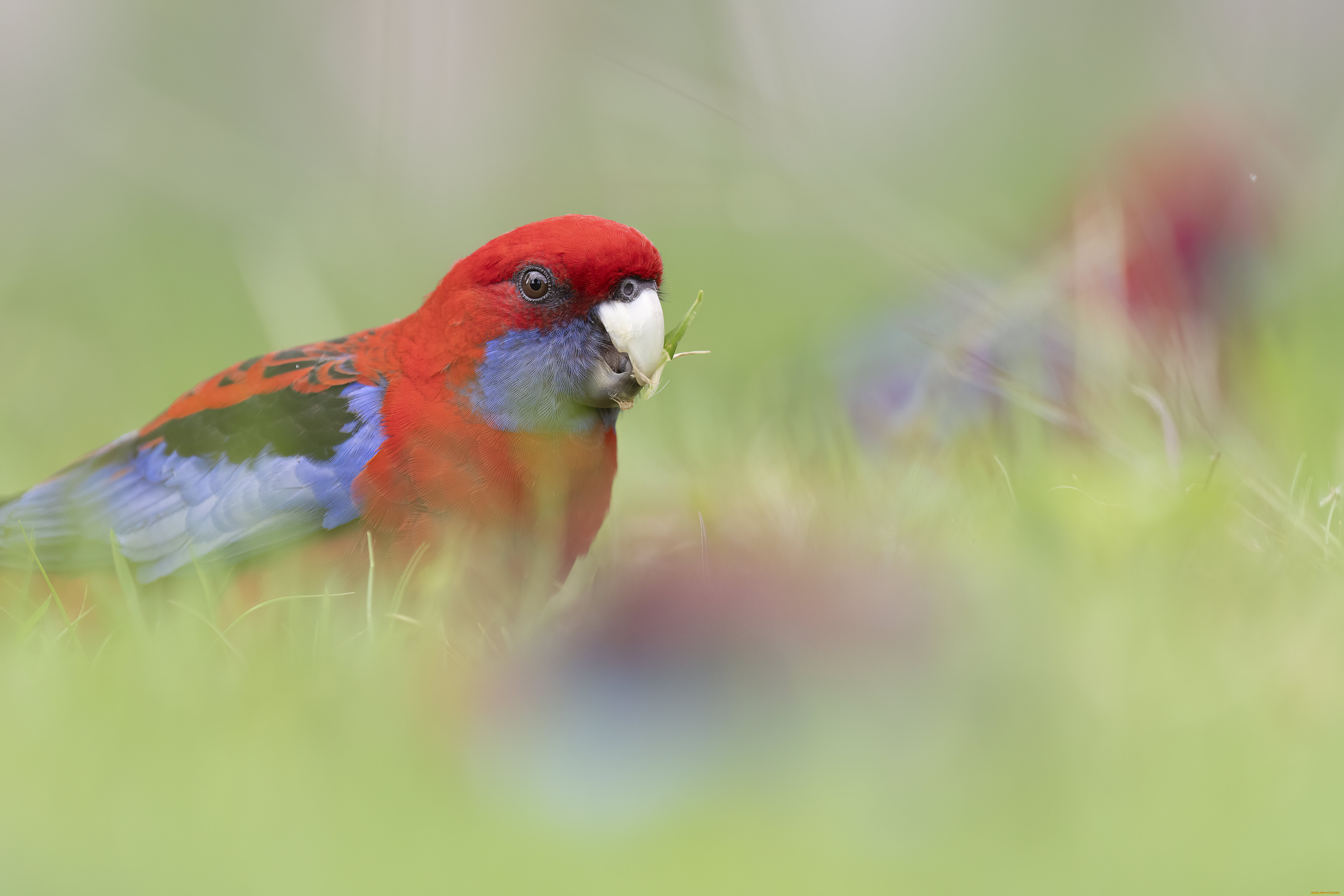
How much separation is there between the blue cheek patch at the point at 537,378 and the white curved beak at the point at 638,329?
3cm

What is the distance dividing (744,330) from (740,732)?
253cm

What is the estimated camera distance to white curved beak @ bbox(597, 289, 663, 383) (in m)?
1.64

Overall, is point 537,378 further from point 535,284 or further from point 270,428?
point 270,428

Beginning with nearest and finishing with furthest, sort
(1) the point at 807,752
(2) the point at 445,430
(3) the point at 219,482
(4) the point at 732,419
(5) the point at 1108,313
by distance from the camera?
(1) the point at 807,752, (2) the point at 445,430, (3) the point at 219,482, (5) the point at 1108,313, (4) the point at 732,419

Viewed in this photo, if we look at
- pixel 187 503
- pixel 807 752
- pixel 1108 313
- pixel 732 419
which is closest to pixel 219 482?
pixel 187 503

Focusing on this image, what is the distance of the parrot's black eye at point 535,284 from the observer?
1669 mm

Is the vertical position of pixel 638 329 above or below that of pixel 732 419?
above

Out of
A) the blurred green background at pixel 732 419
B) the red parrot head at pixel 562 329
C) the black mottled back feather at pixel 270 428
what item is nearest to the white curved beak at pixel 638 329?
the red parrot head at pixel 562 329

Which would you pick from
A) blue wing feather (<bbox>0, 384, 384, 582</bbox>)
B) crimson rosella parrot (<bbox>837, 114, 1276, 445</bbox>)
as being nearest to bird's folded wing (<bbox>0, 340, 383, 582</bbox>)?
blue wing feather (<bbox>0, 384, 384, 582</bbox>)

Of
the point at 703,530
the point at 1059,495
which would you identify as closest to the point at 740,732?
the point at 703,530

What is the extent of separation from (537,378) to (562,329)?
82 mm

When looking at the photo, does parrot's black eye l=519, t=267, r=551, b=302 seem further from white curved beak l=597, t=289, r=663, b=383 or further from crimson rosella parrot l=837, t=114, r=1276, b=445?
crimson rosella parrot l=837, t=114, r=1276, b=445

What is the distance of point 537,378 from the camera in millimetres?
1667

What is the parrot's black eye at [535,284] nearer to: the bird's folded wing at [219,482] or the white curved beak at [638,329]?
the white curved beak at [638,329]
